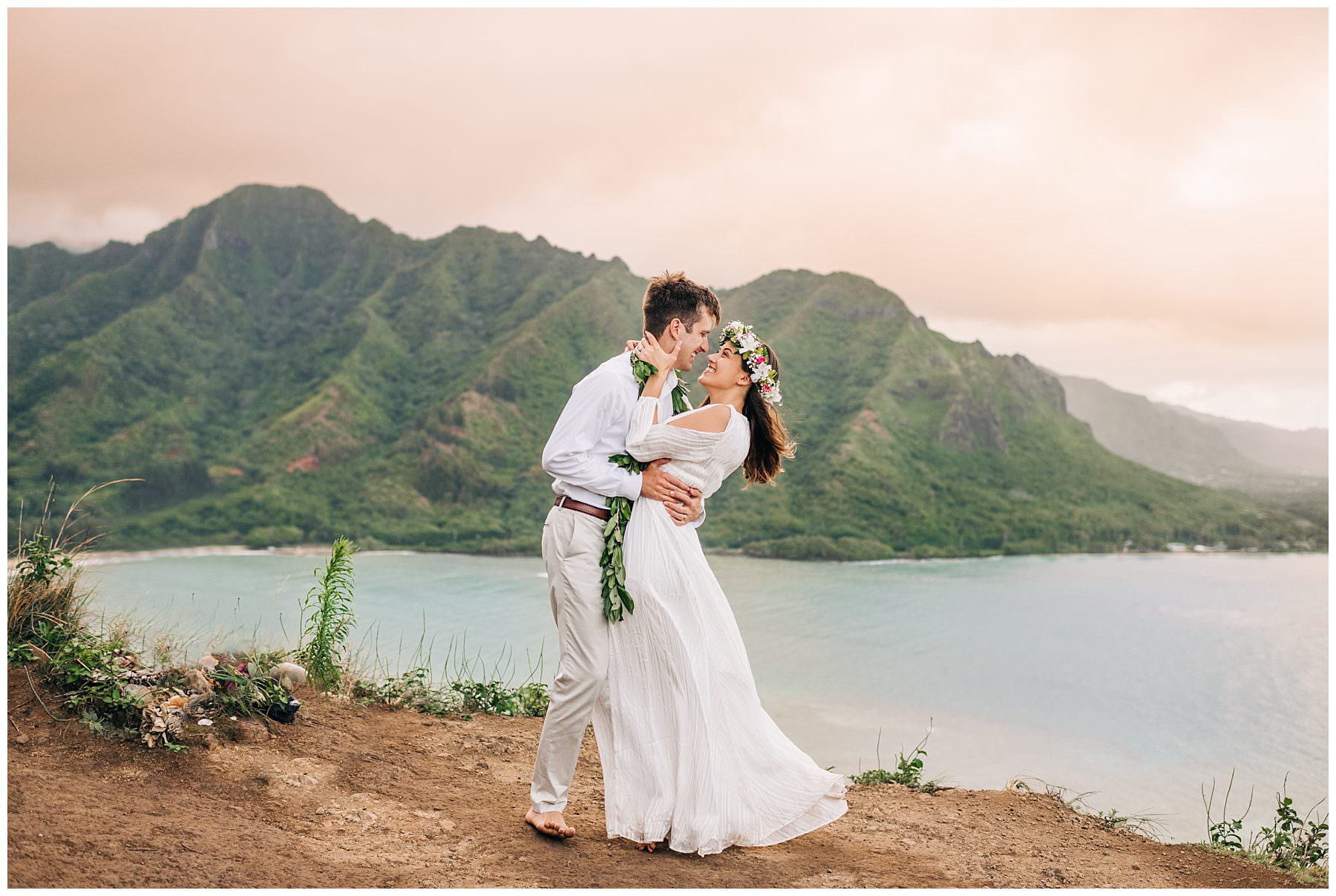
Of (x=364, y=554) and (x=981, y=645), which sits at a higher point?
(x=981, y=645)

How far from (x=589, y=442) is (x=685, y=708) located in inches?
43.5

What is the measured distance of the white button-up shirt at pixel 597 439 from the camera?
3.31m

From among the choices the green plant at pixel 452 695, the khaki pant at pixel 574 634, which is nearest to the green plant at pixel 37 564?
the green plant at pixel 452 695

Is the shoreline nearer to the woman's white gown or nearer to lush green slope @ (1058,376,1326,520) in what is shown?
the woman's white gown

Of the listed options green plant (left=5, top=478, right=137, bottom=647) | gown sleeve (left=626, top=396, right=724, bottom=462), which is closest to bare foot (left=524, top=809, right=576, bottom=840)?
gown sleeve (left=626, top=396, right=724, bottom=462)

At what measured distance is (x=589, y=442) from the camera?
3.35 metres

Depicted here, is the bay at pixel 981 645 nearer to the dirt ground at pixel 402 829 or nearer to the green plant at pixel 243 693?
the green plant at pixel 243 693

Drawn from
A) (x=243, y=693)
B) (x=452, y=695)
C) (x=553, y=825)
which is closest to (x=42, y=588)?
(x=243, y=693)

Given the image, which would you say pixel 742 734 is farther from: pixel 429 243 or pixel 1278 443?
pixel 1278 443

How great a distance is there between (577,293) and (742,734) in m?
59.7

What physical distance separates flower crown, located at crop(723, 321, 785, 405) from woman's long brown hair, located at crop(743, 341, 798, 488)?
0.03 m

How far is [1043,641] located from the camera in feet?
98.3

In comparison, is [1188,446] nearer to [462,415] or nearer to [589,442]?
[462,415]

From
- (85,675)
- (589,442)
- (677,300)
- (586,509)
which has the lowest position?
(85,675)
